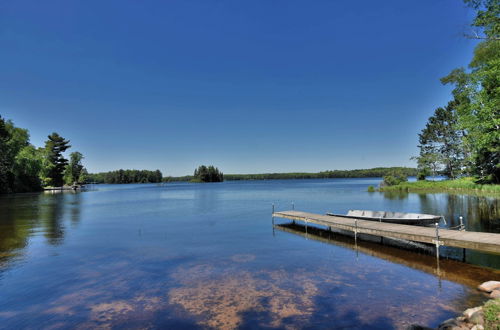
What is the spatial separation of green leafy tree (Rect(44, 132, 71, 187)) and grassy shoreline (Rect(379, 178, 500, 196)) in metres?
108

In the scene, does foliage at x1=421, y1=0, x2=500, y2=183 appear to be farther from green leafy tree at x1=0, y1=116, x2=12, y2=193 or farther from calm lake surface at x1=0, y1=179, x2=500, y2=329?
green leafy tree at x1=0, y1=116, x2=12, y2=193

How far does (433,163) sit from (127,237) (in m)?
73.2

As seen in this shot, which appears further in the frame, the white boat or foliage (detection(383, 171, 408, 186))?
foliage (detection(383, 171, 408, 186))

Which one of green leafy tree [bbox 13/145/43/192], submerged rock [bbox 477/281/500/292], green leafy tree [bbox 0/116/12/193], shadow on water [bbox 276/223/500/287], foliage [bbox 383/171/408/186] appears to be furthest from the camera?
green leafy tree [bbox 13/145/43/192]

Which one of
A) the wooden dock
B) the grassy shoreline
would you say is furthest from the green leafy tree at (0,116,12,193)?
the grassy shoreline

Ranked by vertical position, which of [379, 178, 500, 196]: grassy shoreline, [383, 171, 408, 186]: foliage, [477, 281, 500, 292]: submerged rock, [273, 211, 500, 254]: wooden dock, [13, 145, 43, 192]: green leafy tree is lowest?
[477, 281, 500, 292]: submerged rock

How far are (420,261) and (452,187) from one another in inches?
1882

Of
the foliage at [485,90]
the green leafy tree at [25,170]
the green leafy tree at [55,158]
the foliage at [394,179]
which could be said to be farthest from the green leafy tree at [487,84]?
the green leafy tree at [55,158]

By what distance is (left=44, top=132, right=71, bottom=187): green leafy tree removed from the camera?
102 m

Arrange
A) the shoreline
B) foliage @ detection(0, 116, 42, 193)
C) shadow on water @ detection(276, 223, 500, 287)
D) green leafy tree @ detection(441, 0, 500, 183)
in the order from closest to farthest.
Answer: the shoreline, shadow on water @ detection(276, 223, 500, 287), green leafy tree @ detection(441, 0, 500, 183), foliage @ detection(0, 116, 42, 193)

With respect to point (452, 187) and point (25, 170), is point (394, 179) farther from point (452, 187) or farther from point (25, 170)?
point (25, 170)

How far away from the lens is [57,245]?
1969 centimetres

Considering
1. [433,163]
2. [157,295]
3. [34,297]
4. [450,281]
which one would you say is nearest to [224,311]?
[157,295]

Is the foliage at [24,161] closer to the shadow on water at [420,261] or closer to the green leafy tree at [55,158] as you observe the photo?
the green leafy tree at [55,158]
